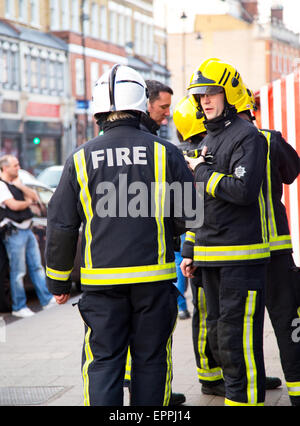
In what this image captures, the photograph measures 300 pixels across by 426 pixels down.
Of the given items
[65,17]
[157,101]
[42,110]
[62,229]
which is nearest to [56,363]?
[157,101]

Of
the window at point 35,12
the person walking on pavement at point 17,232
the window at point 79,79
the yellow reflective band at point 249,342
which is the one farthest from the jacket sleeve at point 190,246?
the window at point 79,79

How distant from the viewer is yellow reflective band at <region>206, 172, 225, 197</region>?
4.59 metres

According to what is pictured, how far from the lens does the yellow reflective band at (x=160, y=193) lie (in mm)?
4082

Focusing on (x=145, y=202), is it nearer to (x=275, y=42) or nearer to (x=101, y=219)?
(x=101, y=219)

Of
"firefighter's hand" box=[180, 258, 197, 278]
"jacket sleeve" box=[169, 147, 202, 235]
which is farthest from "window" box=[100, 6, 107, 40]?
"jacket sleeve" box=[169, 147, 202, 235]

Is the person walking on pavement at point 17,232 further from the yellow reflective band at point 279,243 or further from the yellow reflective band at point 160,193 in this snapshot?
the yellow reflective band at point 160,193

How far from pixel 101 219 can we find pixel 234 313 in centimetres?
99

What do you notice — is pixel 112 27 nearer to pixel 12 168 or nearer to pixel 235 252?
pixel 12 168

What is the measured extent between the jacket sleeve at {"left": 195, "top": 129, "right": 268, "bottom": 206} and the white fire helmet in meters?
0.65

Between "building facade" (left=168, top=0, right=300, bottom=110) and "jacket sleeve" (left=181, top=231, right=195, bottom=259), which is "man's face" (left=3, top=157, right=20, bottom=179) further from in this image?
"building facade" (left=168, top=0, right=300, bottom=110)

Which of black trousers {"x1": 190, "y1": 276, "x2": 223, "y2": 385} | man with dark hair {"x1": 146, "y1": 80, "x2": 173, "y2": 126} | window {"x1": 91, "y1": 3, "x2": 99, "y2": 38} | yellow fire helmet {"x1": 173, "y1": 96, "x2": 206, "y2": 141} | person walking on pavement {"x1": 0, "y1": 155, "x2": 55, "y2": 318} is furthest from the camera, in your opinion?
window {"x1": 91, "y1": 3, "x2": 99, "y2": 38}

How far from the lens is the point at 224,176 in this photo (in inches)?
181

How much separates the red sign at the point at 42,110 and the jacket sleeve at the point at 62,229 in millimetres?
42253
